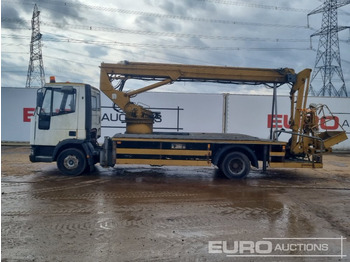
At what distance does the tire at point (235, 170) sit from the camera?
28.3 ft

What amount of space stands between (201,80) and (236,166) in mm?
2931

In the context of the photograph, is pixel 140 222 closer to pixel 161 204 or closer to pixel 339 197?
pixel 161 204

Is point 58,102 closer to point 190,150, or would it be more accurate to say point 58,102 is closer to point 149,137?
point 149,137

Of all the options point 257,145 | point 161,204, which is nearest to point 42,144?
point 161,204

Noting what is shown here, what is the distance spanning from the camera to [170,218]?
17.2 feet

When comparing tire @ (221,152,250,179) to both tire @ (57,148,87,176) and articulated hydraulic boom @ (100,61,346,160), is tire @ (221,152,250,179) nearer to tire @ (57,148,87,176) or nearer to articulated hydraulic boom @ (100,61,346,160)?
articulated hydraulic boom @ (100,61,346,160)

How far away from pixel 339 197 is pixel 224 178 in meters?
3.05

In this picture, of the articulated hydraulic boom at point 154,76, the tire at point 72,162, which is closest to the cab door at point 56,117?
the tire at point 72,162

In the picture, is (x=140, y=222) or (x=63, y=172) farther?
(x=63, y=172)

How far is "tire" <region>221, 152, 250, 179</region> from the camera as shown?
8617 mm

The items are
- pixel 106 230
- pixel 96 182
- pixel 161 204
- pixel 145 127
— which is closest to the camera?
pixel 106 230

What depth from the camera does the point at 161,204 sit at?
19.9 feet

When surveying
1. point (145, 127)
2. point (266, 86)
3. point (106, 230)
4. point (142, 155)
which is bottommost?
point (106, 230)

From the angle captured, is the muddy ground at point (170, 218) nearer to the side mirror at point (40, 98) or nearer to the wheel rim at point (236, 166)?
the wheel rim at point (236, 166)
